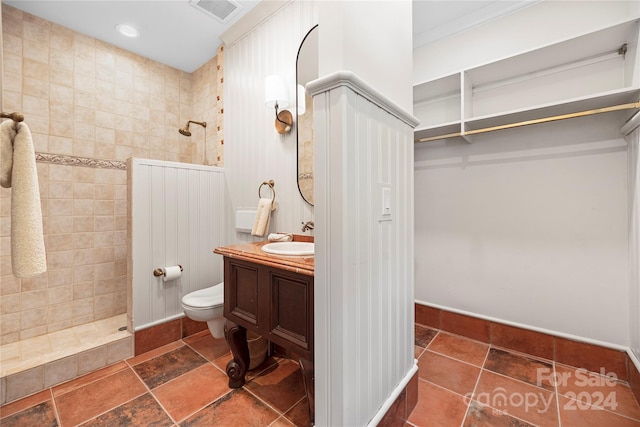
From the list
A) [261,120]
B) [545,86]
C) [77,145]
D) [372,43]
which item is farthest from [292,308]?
[77,145]

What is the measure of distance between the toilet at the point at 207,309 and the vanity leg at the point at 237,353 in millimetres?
202

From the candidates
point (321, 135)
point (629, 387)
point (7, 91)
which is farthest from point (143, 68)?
point (629, 387)

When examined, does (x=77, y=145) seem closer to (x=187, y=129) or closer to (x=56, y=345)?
(x=187, y=129)

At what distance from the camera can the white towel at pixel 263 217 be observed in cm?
212

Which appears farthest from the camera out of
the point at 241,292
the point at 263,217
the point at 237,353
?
the point at 263,217

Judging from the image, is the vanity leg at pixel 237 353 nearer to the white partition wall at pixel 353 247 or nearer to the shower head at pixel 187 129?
the white partition wall at pixel 353 247

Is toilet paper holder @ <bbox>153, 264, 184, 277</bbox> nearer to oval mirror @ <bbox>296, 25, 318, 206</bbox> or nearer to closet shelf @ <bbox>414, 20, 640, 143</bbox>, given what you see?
oval mirror @ <bbox>296, 25, 318, 206</bbox>

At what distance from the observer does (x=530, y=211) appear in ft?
6.39

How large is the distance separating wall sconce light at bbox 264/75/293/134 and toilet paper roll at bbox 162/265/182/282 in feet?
4.54

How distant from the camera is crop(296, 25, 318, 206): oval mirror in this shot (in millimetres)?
1937

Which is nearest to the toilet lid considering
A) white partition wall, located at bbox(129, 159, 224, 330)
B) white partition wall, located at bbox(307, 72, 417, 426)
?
white partition wall, located at bbox(129, 159, 224, 330)

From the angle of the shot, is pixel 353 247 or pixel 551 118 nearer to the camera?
pixel 353 247

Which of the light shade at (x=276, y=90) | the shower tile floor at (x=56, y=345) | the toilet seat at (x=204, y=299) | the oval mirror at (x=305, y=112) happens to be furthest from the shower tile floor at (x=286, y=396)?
the light shade at (x=276, y=90)

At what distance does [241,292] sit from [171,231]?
3.63ft
